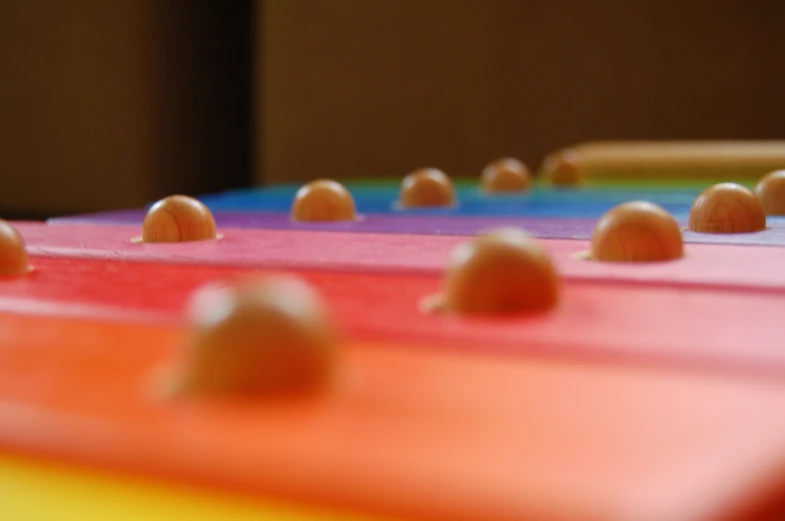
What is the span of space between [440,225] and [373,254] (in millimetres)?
542

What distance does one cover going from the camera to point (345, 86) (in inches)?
243

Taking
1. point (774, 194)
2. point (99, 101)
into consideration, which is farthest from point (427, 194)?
point (99, 101)

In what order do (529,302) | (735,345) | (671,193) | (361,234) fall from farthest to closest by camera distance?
1. (671,193)
2. (361,234)
3. (529,302)
4. (735,345)

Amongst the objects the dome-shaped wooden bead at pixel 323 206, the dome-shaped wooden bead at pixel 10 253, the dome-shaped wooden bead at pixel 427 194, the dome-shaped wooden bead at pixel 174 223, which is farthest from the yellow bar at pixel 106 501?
the dome-shaped wooden bead at pixel 427 194

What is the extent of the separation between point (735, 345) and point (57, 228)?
4.46ft

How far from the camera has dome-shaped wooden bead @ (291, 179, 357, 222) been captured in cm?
194

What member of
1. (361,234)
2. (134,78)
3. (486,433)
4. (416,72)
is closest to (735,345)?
(486,433)

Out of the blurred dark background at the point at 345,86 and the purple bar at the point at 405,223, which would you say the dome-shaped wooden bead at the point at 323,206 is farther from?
the blurred dark background at the point at 345,86

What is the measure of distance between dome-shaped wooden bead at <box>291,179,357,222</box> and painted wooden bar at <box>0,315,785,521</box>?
122cm

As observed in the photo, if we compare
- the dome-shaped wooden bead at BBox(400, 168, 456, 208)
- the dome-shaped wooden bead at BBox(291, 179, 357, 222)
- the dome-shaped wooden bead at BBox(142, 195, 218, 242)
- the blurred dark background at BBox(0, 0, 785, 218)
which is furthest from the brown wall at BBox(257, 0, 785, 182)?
the dome-shaped wooden bead at BBox(142, 195, 218, 242)

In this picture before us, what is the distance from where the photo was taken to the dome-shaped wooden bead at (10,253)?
45.3 inches

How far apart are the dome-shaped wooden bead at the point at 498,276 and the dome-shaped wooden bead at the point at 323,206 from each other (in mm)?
1078

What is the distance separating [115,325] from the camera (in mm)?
861

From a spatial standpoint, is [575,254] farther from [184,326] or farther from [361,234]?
[184,326]
